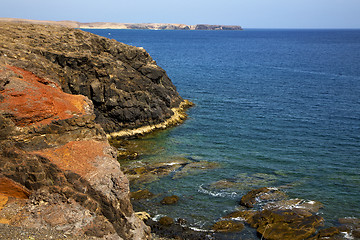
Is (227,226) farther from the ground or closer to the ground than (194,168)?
closer to the ground

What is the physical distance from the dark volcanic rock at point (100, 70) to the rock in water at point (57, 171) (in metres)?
22.0

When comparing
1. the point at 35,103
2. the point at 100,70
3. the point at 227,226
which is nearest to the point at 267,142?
the point at 227,226

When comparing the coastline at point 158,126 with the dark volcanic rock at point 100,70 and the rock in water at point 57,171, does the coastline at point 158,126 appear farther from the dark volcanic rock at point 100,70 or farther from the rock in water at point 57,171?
the rock in water at point 57,171

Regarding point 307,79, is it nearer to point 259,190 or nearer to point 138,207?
point 259,190

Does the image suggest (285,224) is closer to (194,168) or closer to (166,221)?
(166,221)

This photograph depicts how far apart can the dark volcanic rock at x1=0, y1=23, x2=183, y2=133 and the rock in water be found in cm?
2197

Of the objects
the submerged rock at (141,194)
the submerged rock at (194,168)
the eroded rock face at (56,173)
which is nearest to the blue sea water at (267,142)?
the submerged rock at (194,168)

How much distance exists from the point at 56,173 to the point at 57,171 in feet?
0.52

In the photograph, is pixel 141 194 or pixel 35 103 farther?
pixel 141 194

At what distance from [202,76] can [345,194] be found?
8063 cm

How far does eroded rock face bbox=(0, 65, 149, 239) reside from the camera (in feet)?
77.3

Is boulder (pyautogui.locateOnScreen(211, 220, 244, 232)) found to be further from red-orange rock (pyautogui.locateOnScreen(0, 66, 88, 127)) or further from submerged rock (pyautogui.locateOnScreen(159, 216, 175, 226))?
red-orange rock (pyautogui.locateOnScreen(0, 66, 88, 127))

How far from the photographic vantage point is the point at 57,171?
82.3 ft

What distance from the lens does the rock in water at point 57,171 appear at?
23562mm
